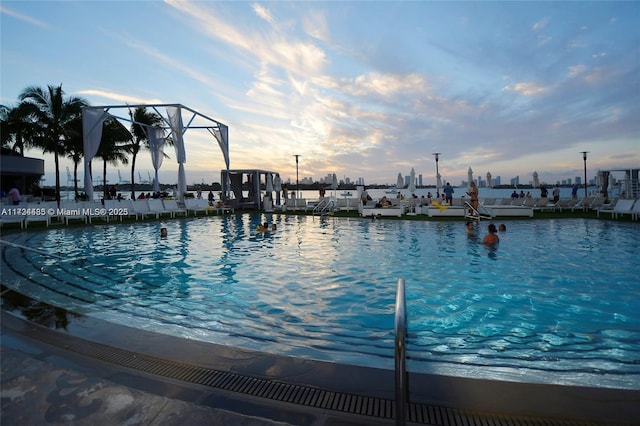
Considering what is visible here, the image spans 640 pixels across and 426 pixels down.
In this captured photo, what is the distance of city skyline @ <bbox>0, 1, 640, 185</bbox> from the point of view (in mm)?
12047

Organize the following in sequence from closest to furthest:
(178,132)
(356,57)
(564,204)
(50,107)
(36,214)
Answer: (36,214) → (356,57) → (178,132) → (564,204) → (50,107)

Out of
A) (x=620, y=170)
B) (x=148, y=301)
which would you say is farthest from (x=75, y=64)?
(x=620, y=170)

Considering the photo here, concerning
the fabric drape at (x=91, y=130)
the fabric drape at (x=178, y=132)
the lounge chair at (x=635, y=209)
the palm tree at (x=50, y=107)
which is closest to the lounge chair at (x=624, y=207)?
the lounge chair at (x=635, y=209)

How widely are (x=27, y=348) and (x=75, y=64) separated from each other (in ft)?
48.2

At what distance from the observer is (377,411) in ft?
6.60

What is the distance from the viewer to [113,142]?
30.6 metres

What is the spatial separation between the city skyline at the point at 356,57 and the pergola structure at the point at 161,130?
128 centimetres

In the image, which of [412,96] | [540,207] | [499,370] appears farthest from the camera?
[412,96]

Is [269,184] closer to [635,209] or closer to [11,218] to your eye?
[11,218]

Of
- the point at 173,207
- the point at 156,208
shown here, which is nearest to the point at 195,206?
the point at 173,207

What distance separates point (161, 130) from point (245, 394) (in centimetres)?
2275

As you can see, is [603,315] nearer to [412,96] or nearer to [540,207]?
[540,207]

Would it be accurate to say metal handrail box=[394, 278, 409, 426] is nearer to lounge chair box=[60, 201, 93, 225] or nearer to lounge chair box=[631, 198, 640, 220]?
lounge chair box=[631, 198, 640, 220]

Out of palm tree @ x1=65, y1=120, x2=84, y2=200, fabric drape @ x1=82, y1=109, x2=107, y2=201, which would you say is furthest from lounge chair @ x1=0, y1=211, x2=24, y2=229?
palm tree @ x1=65, y1=120, x2=84, y2=200
